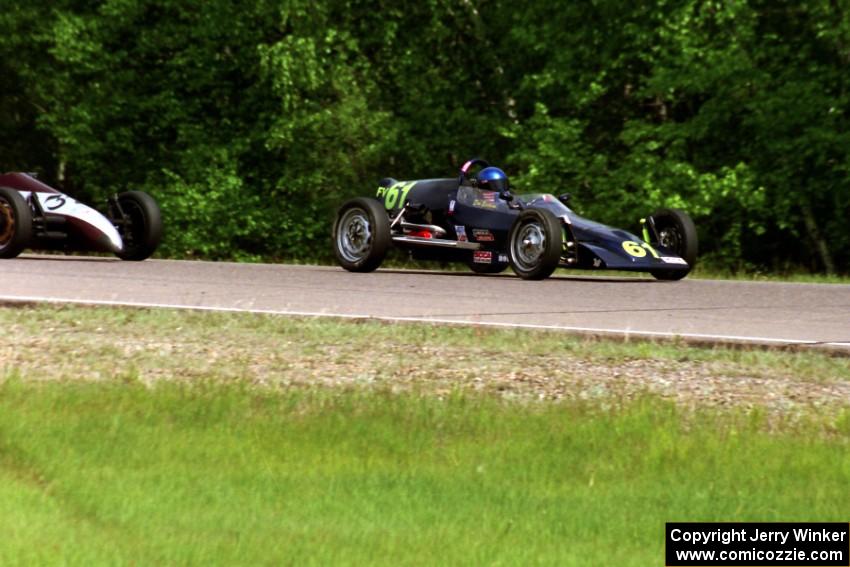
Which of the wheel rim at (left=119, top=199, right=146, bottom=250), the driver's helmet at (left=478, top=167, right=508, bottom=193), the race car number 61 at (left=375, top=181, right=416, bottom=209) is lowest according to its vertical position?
the wheel rim at (left=119, top=199, right=146, bottom=250)

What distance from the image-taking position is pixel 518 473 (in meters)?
6.05

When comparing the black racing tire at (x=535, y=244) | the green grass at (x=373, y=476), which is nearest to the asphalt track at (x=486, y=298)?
the black racing tire at (x=535, y=244)

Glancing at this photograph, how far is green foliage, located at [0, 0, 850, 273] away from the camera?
1048 inches

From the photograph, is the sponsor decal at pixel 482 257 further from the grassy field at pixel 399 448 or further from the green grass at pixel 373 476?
the green grass at pixel 373 476

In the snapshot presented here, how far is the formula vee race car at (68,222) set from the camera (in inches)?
759

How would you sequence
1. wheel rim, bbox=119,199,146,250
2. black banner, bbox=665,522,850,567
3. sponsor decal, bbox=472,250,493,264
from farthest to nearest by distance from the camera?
wheel rim, bbox=119,199,146,250, sponsor decal, bbox=472,250,493,264, black banner, bbox=665,522,850,567

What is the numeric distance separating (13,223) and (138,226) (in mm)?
1602

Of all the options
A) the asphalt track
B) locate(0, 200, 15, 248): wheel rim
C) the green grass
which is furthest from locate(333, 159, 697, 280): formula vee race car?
the green grass

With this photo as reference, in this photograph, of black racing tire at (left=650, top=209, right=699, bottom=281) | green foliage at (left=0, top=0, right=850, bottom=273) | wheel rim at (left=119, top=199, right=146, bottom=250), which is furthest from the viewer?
green foliage at (left=0, top=0, right=850, bottom=273)

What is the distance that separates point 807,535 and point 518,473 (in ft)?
4.45

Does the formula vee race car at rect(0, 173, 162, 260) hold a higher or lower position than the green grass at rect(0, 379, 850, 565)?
higher

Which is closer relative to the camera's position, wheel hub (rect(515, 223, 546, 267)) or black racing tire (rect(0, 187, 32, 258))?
wheel hub (rect(515, 223, 546, 267))

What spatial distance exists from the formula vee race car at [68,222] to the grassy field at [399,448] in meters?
9.71

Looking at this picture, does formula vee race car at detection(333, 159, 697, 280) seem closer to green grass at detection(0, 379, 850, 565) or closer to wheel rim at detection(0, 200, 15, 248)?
wheel rim at detection(0, 200, 15, 248)
